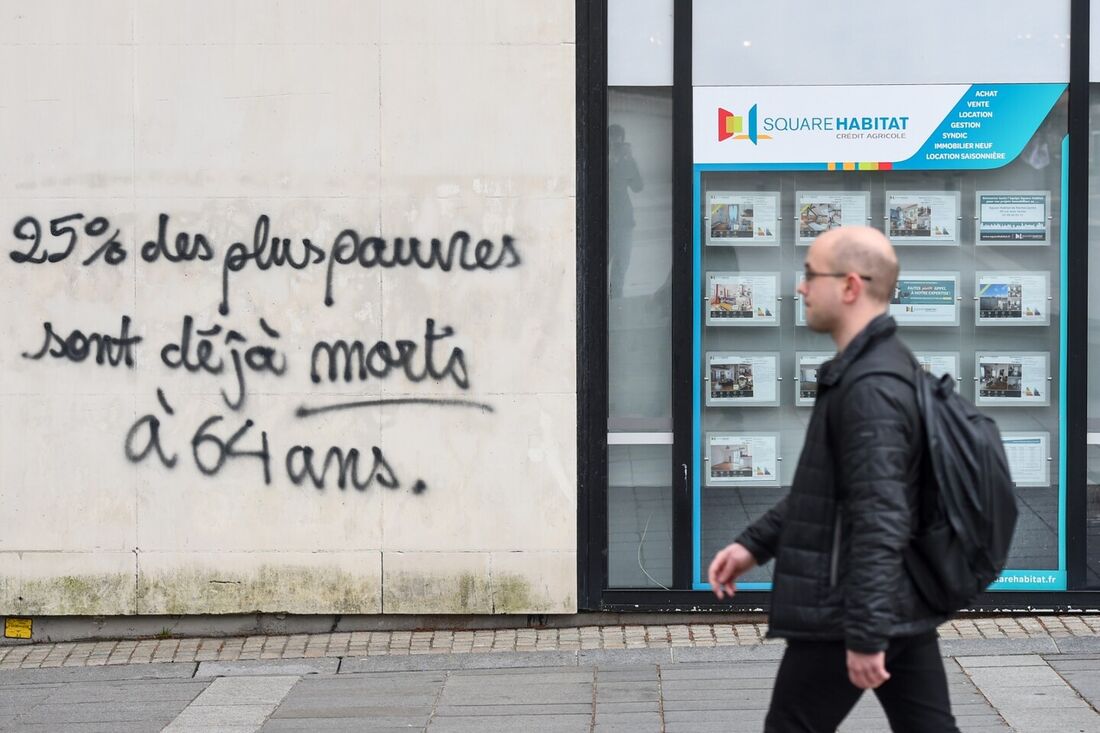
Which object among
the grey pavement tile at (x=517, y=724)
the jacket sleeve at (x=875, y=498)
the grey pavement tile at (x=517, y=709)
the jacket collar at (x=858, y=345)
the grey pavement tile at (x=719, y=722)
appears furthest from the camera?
the grey pavement tile at (x=517, y=709)

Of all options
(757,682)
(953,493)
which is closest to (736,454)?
(757,682)

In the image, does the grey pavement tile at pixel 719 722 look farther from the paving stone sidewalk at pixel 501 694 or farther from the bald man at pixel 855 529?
the bald man at pixel 855 529

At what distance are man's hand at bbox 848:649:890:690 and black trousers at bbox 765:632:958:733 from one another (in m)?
0.16

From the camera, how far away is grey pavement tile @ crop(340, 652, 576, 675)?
275 inches

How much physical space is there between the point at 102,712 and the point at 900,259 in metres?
4.45

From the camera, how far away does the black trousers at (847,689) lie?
3732mm

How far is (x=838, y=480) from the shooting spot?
368 centimetres

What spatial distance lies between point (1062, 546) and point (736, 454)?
1744 millimetres

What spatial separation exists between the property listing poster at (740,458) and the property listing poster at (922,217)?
125 cm

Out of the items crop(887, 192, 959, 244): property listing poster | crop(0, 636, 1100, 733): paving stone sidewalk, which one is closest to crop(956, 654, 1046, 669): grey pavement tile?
crop(0, 636, 1100, 733): paving stone sidewalk

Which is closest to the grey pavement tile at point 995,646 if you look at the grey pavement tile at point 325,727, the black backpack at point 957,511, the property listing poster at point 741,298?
the property listing poster at point 741,298

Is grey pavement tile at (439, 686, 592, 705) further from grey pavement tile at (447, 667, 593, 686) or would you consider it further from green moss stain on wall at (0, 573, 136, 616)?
green moss stain on wall at (0, 573, 136, 616)

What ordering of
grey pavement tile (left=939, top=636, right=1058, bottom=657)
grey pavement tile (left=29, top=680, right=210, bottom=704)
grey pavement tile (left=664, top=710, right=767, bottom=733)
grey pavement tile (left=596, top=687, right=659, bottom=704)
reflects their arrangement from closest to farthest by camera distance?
1. grey pavement tile (left=664, top=710, right=767, bottom=733)
2. grey pavement tile (left=596, top=687, right=659, bottom=704)
3. grey pavement tile (left=29, top=680, right=210, bottom=704)
4. grey pavement tile (left=939, top=636, right=1058, bottom=657)

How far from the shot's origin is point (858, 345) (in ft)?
12.2
